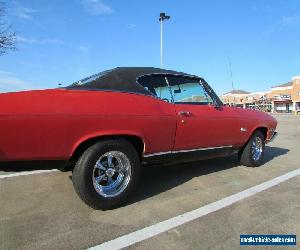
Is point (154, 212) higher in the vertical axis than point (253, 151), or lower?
lower

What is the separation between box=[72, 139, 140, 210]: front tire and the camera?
3730 mm

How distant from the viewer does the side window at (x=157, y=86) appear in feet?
14.8

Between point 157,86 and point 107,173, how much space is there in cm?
139

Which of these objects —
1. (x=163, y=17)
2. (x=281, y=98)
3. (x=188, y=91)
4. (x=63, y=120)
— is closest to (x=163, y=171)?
(x=188, y=91)

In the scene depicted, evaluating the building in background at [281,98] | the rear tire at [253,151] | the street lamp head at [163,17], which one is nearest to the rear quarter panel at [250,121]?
the rear tire at [253,151]

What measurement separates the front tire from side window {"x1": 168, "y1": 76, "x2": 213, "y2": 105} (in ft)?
3.71

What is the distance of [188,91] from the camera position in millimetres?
5090

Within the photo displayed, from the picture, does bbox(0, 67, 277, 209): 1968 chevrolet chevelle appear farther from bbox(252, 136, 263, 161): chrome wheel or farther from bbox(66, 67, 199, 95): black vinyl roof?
bbox(252, 136, 263, 161): chrome wheel

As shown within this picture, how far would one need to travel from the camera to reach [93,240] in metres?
3.13

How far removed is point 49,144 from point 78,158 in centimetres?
43

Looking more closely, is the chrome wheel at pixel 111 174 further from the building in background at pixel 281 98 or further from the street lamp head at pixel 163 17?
the building in background at pixel 281 98

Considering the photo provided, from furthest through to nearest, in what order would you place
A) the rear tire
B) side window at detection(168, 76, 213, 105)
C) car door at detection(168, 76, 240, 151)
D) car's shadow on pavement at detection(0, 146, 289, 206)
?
the rear tire
side window at detection(168, 76, 213, 105)
car door at detection(168, 76, 240, 151)
car's shadow on pavement at detection(0, 146, 289, 206)

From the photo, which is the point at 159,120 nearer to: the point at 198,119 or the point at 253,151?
the point at 198,119

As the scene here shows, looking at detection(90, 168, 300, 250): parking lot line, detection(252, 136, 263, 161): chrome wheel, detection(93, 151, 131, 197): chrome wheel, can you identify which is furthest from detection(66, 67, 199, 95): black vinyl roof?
detection(252, 136, 263, 161): chrome wheel
